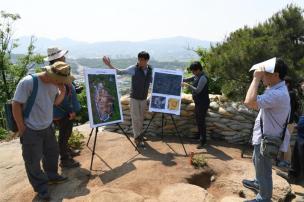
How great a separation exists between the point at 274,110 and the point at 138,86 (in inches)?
136

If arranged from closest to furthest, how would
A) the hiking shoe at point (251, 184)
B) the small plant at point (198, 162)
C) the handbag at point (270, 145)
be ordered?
the handbag at point (270, 145) < the hiking shoe at point (251, 184) < the small plant at point (198, 162)

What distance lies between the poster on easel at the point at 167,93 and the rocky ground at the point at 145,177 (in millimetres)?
875

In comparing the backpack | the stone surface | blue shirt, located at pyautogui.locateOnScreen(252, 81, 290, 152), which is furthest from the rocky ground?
blue shirt, located at pyautogui.locateOnScreen(252, 81, 290, 152)

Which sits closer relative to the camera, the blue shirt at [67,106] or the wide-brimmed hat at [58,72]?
the wide-brimmed hat at [58,72]

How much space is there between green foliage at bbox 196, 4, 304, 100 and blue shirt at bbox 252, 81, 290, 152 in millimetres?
3584

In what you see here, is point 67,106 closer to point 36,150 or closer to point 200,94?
point 36,150

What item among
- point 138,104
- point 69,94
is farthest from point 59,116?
point 138,104

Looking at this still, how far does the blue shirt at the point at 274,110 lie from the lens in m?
4.41

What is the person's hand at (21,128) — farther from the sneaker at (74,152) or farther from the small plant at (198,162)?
the small plant at (198,162)

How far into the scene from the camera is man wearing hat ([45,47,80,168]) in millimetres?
6105

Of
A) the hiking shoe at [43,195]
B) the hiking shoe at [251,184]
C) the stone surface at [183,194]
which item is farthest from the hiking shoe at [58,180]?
the hiking shoe at [251,184]

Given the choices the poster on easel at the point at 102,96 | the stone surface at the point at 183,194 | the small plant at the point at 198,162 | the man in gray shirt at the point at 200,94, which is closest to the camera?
the stone surface at the point at 183,194

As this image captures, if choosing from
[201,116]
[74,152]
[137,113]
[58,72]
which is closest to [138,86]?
[137,113]

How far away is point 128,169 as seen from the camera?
635 cm
